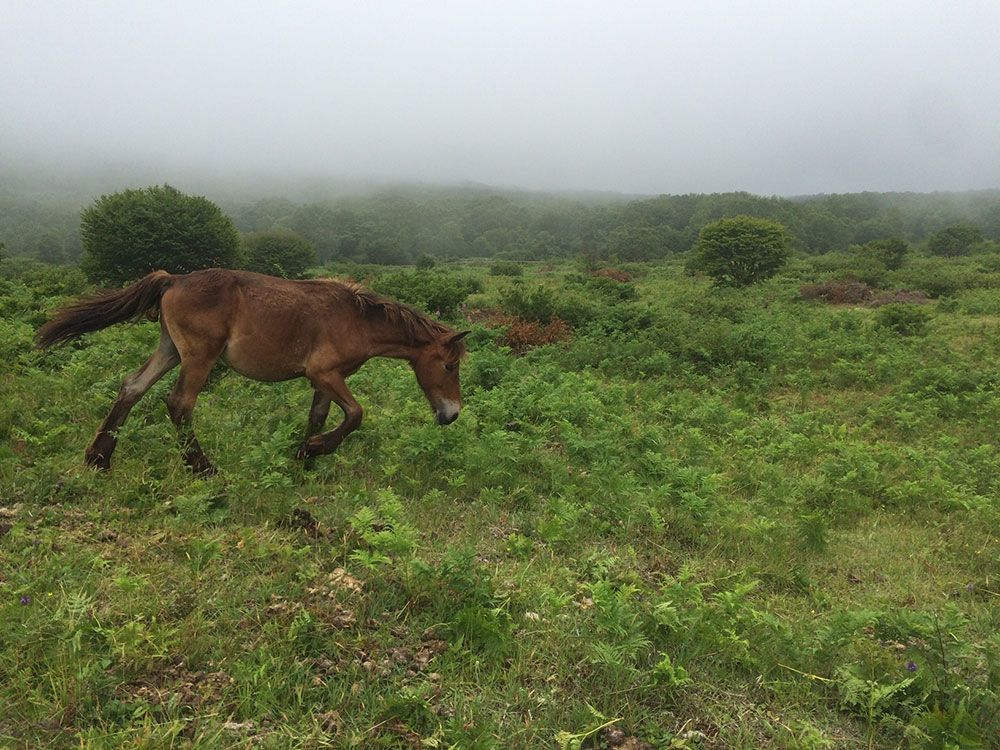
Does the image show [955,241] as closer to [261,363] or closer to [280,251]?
[280,251]

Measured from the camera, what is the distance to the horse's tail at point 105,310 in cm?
455

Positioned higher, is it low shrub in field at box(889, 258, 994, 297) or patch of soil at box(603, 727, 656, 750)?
low shrub in field at box(889, 258, 994, 297)

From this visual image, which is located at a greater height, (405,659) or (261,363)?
(261,363)

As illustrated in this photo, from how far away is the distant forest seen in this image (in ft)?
247

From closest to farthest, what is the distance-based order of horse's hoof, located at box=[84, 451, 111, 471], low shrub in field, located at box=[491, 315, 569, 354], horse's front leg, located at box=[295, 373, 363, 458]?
1. horse's hoof, located at box=[84, 451, 111, 471]
2. horse's front leg, located at box=[295, 373, 363, 458]
3. low shrub in field, located at box=[491, 315, 569, 354]

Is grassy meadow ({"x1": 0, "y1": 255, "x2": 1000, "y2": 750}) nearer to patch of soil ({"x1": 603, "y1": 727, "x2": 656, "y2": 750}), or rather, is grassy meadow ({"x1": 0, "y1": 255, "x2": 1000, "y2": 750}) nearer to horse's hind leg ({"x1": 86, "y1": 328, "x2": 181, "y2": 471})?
patch of soil ({"x1": 603, "y1": 727, "x2": 656, "y2": 750})

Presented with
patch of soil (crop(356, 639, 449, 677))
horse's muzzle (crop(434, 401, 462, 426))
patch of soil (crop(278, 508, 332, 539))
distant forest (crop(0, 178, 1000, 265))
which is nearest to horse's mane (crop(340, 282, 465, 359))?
horse's muzzle (crop(434, 401, 462, 426))

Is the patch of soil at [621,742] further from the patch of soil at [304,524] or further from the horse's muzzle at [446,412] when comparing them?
the horse's muzzle at [446,412]

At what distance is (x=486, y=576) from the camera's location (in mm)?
2998

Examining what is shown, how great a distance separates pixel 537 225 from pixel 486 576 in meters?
128

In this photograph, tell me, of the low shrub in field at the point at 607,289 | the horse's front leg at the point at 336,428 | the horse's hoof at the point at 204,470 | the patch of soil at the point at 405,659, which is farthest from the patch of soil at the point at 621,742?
the low shrub in field at the point at 607,289

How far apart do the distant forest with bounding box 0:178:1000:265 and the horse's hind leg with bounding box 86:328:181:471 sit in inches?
2182

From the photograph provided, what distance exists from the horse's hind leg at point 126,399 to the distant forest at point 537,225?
182 ft

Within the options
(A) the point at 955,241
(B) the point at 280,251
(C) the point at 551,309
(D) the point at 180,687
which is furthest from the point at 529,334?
(A) the point at 955,241
